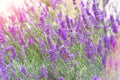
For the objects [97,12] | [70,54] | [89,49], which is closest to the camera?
[70,54]

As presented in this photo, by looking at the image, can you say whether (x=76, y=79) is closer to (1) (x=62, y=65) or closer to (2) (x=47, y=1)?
(1) (x=62, y=65)

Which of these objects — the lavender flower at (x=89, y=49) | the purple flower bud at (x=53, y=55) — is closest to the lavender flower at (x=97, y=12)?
the lavender flower at (x=89, y=49)

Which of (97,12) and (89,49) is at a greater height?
(97,12)

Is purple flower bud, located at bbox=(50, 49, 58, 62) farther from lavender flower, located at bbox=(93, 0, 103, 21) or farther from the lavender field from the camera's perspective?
lavender flower, located at bbox=(93, 0, 103, 21)

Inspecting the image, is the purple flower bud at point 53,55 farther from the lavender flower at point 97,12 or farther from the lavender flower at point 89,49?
the lavender flower at point 97,12

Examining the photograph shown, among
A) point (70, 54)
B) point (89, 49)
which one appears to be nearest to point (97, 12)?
point (89, 49)

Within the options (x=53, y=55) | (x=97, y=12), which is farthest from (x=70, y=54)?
(x=97, y=12)

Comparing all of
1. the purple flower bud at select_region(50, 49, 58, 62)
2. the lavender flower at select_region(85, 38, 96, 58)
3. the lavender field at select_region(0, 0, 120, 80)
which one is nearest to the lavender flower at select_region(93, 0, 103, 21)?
the lavender field at select_region(0, 0, 120, 80)

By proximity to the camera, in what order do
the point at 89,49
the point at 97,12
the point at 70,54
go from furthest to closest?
the point at 97,12 → the point at 89,49 → the point at 70,54

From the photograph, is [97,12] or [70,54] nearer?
[70,54]

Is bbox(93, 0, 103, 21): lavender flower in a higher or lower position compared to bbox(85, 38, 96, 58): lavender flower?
higher

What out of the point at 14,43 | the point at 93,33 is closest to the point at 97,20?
the point at 93,33

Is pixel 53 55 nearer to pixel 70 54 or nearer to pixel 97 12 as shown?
pixel 70 54
